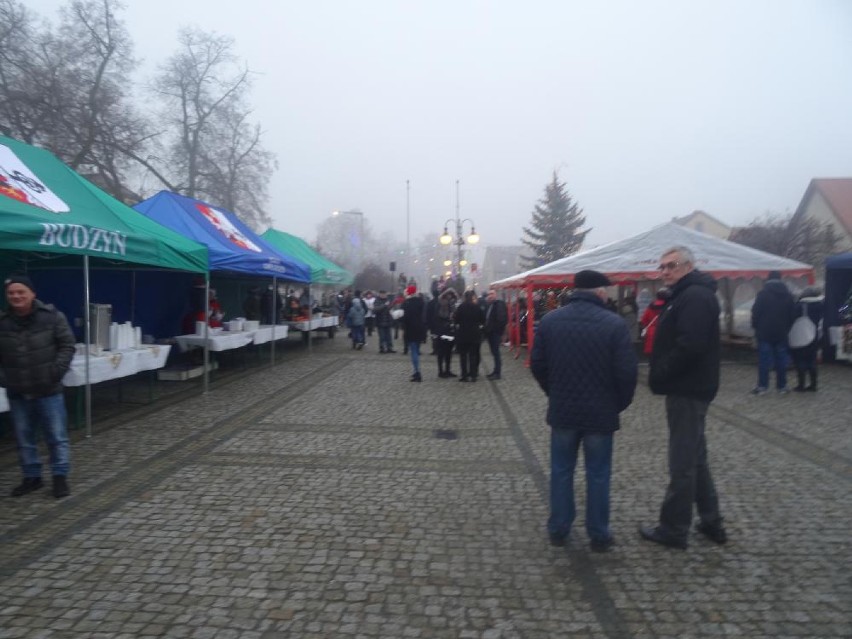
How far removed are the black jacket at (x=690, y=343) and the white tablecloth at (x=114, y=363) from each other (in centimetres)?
582

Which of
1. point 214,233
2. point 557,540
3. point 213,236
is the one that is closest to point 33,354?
point 557,540

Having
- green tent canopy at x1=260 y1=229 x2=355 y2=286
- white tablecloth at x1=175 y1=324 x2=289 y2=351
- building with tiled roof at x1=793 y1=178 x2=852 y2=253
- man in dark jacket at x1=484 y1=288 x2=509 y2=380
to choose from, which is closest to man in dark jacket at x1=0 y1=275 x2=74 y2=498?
white tablecloth at x1=175 y1=324 x2=289 y2=351

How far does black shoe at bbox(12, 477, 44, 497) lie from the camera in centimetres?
514

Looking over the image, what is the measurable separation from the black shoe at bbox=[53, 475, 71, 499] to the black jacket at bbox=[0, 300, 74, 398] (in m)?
0.71

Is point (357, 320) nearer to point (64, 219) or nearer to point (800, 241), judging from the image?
point (64, 219)

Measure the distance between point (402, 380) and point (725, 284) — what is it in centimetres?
1172

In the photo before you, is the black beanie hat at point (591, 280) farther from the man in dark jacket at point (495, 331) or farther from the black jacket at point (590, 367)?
the man in dark jacket at point (495, 331)

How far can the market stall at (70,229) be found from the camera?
6031mm

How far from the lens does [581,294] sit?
4.07 metres

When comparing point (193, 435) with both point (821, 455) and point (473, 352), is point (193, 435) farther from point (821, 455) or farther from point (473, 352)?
point (821, 455)

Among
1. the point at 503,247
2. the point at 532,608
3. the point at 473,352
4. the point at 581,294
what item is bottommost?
the point at 532,608

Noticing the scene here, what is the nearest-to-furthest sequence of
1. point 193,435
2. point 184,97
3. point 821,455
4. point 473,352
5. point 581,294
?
1. point 581,294
2. point 821,455
3. point 193,435
4. point 473,352
5. point 184,97

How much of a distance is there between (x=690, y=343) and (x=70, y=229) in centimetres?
607

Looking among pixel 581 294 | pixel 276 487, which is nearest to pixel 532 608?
pixel 581 294
